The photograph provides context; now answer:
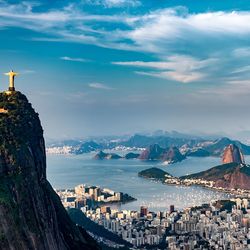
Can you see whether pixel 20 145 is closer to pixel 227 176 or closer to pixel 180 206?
pixel 180 206

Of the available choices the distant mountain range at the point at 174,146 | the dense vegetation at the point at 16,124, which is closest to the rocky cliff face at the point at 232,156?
the distant mountain range at the point at 174,146

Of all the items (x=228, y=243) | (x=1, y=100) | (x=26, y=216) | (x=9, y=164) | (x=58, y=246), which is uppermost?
(x=1, y=100)

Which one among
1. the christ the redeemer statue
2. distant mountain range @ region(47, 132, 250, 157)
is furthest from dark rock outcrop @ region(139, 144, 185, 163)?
the christ the redeemer statue

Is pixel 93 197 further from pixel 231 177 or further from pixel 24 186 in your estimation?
pixel 24 186

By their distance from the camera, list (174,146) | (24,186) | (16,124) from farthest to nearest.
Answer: (174,146) < (16,124) < (24,186)

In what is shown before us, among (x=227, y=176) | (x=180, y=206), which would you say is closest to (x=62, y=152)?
(x=227, y=176)

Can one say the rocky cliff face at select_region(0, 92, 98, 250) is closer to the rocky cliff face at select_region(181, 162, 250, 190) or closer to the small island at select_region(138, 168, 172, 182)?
the rocky cliff face at select_region(181, 162, 250, 190)

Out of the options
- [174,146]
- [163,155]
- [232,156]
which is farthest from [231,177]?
[174,146]

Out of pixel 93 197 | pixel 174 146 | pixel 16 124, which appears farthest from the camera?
pixel 174 146
